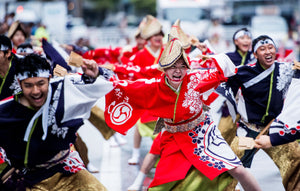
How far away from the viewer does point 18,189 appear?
10.4ft

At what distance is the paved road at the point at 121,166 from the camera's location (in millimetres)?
5090

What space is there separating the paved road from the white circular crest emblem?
4.13 ft

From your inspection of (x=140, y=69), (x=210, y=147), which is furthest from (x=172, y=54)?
(x=140, y=69)

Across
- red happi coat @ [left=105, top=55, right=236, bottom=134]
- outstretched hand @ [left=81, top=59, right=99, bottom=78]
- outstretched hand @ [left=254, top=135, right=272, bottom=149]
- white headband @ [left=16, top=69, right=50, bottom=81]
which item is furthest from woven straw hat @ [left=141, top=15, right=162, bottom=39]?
white headband @ [left=16, top=69, right=50, bottom=81]

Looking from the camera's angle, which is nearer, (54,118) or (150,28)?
(54,118)

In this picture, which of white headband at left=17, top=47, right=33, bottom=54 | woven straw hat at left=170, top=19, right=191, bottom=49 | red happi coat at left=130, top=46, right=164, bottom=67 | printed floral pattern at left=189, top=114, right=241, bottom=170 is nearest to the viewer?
printed floral pattern at left=189, top=114, right=241, bottom=170

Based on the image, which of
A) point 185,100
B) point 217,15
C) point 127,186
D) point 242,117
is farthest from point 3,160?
point 217,15

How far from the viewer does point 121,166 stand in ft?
19.1

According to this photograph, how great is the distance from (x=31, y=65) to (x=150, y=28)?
3459 millimetres

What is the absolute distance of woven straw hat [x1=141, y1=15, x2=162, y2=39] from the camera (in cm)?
633

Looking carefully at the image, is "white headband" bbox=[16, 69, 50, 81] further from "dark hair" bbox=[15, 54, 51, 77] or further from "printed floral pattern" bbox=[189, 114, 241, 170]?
"printed floral pattern" bbox=[189, 114, 241, 170]

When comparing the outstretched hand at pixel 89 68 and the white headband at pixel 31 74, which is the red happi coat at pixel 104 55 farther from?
the white headband at pixel 31 74

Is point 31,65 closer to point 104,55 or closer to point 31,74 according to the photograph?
point 31,74

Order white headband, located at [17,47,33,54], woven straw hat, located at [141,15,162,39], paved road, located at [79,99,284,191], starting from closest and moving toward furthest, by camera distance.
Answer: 1. paved road, located at [79,99,284,191]
2. white headband, located at [17,47,33,54]
3. woven straw hat, located at [141,15,162,39]
